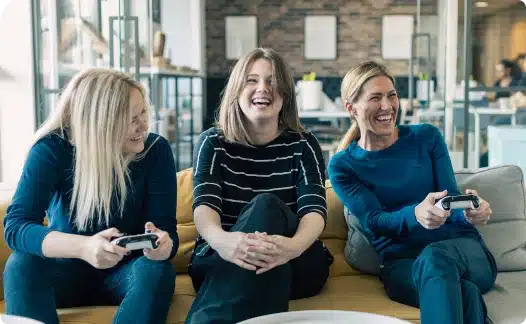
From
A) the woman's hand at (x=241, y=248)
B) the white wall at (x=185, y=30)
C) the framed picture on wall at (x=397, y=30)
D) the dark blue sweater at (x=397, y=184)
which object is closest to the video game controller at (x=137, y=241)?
the woman's hand at (x=241, y=248)

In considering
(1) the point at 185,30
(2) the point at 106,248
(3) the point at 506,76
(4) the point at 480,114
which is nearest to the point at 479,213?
(2) the point at 106,248

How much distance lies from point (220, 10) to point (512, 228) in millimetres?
8444

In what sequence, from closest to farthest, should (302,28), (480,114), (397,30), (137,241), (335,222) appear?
(137,241), (335,222), (480,114), (397,30), (302,28)

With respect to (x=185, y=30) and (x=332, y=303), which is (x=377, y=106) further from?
(x=185, y=30)

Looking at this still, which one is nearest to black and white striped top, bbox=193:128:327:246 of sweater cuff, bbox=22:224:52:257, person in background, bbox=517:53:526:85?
sweater cuff, bbox=22:224:52:257

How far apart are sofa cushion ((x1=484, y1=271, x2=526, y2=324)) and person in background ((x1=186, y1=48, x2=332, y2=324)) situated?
1.45 ft

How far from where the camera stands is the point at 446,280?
5.10 feet

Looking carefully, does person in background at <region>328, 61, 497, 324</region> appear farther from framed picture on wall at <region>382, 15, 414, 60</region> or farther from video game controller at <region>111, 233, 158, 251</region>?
framed picture on wall at <region>382, 15, 414, 60</region>

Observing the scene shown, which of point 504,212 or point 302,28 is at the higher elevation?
point 302,28

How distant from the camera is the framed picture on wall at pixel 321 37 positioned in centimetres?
983

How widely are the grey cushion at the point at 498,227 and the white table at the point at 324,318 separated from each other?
2.69 feet

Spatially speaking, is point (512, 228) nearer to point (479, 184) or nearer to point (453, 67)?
point (479, 184)

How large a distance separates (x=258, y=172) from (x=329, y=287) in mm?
388

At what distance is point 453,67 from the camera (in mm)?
4586
